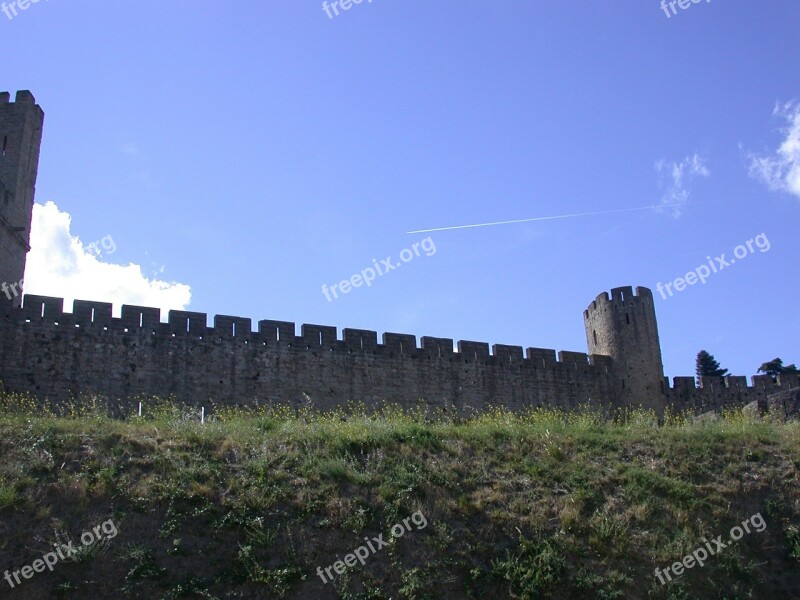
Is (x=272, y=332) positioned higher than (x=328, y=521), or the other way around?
(x=272, y=332)

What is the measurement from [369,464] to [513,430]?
309 centimetres

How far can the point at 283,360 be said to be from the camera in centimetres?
2558

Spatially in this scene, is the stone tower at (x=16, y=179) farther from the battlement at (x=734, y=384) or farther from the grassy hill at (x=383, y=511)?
the battlement at (x=734, y=384)

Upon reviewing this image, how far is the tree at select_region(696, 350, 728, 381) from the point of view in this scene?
141ft

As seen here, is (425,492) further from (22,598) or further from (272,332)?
(272,332)

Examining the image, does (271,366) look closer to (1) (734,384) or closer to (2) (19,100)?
(2) (19,100)

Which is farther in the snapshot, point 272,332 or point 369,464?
point 272,332

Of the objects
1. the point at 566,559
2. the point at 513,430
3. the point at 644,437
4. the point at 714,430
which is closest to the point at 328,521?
the point at 566,559

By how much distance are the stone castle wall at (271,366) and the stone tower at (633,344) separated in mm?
344

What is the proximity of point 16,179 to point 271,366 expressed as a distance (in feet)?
26.5

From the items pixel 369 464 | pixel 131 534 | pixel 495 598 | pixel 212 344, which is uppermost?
pixel 212 344

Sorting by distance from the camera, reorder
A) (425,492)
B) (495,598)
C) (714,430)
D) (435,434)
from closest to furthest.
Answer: (495,598), (425,492), (435,434), (714,430)

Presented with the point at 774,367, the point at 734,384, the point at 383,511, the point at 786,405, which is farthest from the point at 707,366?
the point at 383,511

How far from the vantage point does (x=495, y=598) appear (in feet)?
41.9
